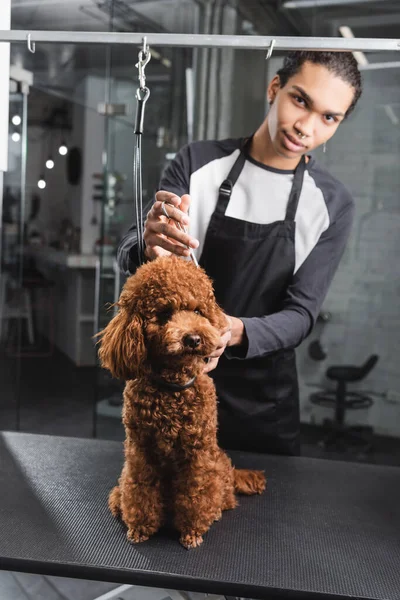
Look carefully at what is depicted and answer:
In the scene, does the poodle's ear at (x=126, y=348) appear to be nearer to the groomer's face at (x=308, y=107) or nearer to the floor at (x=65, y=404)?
the groomer's face at (x=308, y=107)

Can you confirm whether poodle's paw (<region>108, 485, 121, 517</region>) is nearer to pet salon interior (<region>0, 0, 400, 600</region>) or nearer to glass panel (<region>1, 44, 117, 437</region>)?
pet salon interior (<region>0, 0, 400, 600</region>)

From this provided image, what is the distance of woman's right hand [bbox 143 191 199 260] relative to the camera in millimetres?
1123

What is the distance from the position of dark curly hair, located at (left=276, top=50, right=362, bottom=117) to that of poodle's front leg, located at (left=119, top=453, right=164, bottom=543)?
1.02m

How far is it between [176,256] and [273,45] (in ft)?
1.52

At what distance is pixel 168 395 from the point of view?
1018 millimetres

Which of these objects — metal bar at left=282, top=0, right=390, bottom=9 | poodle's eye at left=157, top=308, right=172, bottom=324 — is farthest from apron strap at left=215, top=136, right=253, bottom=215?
metal bar at left=282, top=0, right=390, bottom=9

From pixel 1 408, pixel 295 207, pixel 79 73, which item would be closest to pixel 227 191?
pixel 295 207

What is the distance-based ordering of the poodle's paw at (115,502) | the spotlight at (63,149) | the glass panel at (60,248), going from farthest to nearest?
the spotlight at (63,149) < the glass panel at (60,248) < the poodle's paw at (115,502)

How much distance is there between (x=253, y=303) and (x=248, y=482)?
49cm

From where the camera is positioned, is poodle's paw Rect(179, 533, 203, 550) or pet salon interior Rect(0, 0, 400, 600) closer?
poodle's paw Rect(179, 533, 203, 550)

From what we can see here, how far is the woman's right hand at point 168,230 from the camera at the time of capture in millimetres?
1123

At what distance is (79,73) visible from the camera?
5.40 m

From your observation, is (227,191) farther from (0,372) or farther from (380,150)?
(0,372)

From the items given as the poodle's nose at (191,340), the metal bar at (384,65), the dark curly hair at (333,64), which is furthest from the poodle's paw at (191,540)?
the metal bar at (384,65)
